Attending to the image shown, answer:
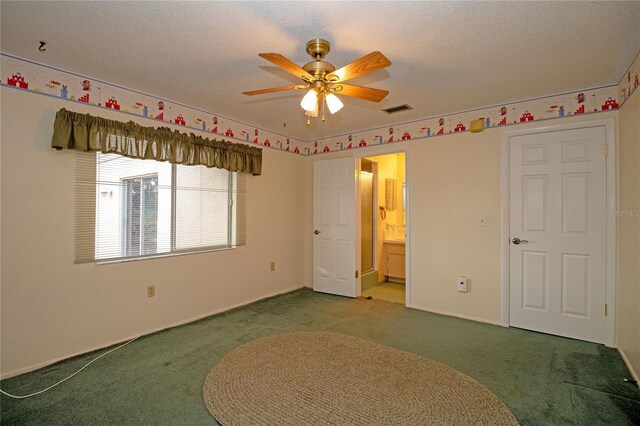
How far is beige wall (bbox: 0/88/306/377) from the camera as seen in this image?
231cm

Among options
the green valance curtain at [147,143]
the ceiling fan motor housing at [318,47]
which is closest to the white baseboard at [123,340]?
the green valance curtain at [147,143]

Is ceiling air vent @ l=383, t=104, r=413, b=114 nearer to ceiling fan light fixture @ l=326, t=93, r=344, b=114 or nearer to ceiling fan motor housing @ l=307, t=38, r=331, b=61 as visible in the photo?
ceiling fan light fixture @ l=326, t=93, r=344, b=114

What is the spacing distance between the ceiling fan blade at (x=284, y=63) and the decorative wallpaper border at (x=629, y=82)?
244 centimetres

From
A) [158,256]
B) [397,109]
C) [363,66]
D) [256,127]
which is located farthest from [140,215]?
[397,109]

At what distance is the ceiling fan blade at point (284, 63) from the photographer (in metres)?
1.74

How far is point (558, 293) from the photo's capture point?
3.10 metres

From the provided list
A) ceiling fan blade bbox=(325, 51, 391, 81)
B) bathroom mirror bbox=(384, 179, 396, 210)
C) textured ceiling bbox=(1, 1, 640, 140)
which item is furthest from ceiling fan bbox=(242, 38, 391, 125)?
bathroom mirror bbox=(384, 179, 396, 210)

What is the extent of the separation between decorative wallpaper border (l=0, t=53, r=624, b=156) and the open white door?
16.5 inches

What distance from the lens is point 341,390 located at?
212cm

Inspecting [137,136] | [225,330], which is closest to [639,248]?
[225,330]

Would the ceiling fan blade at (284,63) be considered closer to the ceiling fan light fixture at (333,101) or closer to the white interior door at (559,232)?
the ceiling fan light fixture at (333,101)

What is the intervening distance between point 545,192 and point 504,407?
7.12 ft

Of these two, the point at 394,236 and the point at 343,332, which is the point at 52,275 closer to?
the point at 343,332

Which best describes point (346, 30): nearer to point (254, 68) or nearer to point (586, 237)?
point (254, 68)
